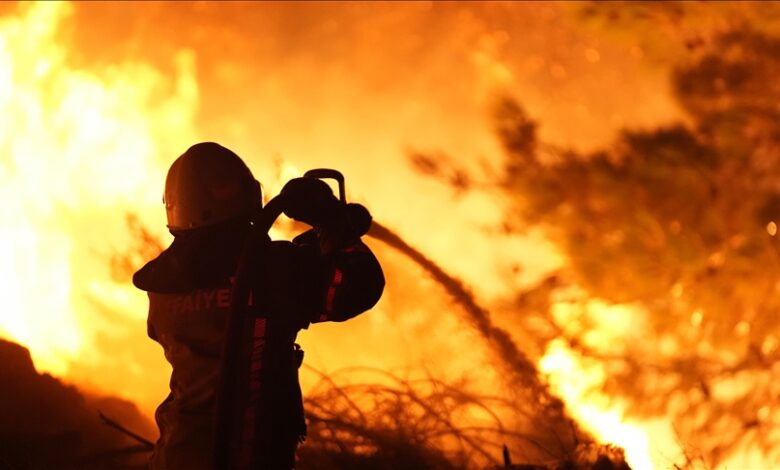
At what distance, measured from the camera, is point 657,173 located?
439 cm

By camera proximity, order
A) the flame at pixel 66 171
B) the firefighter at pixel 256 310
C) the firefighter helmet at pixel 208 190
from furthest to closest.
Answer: the flame at pixel 66 171 → the firefighter helmet at pixel 208 190 → the firefighter at pixel 256 310

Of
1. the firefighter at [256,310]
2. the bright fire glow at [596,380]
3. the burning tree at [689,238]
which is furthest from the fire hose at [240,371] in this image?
the bright fire glow at [596,380]

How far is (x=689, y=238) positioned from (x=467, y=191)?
1581 millimetres

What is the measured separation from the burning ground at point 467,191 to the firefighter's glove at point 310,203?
266 centimetres

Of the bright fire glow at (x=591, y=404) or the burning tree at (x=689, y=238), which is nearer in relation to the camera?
the burning tree at (x=689, y=238)

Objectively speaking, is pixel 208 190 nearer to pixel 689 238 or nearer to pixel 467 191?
pixel 467 191

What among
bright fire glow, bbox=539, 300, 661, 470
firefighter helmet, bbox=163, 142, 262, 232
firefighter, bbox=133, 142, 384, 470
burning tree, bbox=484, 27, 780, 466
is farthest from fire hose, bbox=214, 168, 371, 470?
bright fire glow, bbox=539, 300, 661, 470

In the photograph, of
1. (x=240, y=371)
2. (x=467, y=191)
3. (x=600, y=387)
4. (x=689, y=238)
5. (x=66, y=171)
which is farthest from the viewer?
(x=66, y=171)

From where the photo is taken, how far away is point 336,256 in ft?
7.69

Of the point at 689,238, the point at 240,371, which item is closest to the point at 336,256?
the point at 240,371

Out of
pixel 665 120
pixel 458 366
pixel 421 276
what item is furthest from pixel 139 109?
pixel 665 120

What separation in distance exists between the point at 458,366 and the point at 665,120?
7.56 feet

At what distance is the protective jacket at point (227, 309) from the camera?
2.29 m

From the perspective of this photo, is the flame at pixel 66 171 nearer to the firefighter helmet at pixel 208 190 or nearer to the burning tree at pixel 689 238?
the burning tree at pixel 689 238
